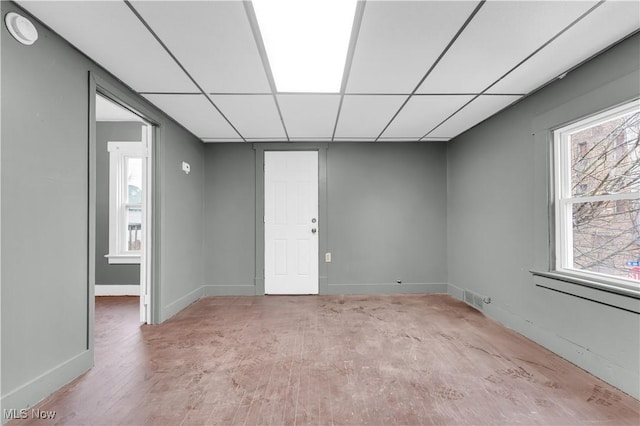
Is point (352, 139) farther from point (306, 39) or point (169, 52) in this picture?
point (169, 52)

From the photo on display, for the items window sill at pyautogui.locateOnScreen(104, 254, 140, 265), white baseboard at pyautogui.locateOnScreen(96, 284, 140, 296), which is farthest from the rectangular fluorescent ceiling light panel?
white baseboard at pyautogui.locateOnScreen(96, 284, 140, 296)


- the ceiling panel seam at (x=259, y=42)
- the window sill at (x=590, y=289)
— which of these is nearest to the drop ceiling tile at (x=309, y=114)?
the ceiling panel seam at (x=259, y=42)

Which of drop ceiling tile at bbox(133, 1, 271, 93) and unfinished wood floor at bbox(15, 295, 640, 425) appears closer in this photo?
drop ceiling tile at bbox(133, 1, 271, 93)

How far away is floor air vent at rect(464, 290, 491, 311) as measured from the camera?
3.47m

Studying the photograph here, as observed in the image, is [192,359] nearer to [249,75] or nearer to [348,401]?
[348,401]

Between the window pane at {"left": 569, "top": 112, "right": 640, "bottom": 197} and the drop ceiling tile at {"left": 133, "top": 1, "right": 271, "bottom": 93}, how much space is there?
8.45 feet

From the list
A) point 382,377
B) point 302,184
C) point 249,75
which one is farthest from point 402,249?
point 249,75

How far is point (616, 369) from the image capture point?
1.95 metres

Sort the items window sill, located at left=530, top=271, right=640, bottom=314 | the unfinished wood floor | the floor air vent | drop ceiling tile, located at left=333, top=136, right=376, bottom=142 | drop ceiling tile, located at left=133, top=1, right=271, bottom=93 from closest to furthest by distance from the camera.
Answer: drop ceiling tile, located at left=133, top=1, right=271, bottom=93, the unfinished wood floor, window sill, located at left=530, top=271, right=640, bottom=314, the floor air vent, drop ceiling tile, located at left=333, top=136, right=376, bottom=142

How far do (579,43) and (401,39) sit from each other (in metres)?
1.15

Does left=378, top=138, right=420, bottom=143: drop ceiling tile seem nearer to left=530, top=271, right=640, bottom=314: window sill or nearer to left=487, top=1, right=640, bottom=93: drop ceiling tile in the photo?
left=487, top=1, right=640, bottom=93: drop ceiling tile

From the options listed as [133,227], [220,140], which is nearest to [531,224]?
[220,140]

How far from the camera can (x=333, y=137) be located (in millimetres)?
4086

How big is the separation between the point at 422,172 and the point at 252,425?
384 centimetres
